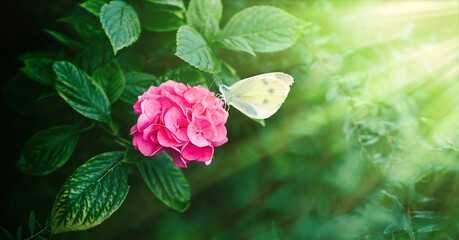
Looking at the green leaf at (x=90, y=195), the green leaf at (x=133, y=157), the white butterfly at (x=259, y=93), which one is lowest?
the green leaf at (x=90, y=195)

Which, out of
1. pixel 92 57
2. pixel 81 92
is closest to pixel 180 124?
pixel 81 92

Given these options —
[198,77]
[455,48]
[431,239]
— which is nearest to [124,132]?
[198,77]

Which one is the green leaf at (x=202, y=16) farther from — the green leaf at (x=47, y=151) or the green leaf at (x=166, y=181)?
the green leaf at (x=47, y=151)

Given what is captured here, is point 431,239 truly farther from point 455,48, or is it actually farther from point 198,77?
point 455,48

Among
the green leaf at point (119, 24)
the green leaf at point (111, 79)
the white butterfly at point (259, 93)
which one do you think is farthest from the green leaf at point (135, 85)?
the white butterfly at point (259, 93)

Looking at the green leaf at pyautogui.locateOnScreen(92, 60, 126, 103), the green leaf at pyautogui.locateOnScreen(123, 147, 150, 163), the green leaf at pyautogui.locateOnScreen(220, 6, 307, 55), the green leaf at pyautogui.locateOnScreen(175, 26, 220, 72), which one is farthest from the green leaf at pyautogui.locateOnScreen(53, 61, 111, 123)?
the green leaf at pyautogui.locateOnScreen(220, 6, 307, 55)

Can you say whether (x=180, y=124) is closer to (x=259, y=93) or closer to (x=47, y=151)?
(x=259, y=93)
